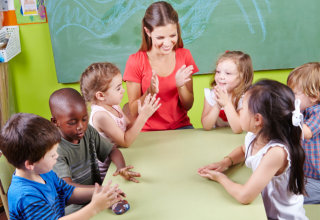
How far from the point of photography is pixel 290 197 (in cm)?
134

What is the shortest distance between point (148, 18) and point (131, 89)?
449 millimetres

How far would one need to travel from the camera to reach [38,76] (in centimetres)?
326

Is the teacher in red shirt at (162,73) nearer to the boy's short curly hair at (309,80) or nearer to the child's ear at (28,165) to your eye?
the boy's short curly hair at (309,80)

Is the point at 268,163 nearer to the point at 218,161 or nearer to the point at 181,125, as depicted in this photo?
the point at 218,161

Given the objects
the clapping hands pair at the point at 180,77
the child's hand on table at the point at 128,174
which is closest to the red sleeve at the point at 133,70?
the clapping hands pair at the point at 180,77

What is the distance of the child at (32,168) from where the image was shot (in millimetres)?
1083

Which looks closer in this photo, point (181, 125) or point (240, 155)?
point (240, 155)

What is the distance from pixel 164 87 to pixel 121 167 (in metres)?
0.79

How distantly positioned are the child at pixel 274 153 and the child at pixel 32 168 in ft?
1.56

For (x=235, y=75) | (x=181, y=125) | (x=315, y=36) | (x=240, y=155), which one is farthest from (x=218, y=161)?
(x=315, y=36)

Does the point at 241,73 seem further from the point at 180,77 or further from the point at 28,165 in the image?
the point at 28,165

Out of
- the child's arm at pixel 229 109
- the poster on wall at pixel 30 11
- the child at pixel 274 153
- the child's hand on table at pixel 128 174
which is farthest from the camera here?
the poster on wall at pixel 30 11

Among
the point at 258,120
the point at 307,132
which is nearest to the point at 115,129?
the point at 258,120

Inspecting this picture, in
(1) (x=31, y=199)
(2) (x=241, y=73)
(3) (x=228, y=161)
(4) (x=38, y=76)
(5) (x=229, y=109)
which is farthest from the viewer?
(4) (x=38, y=76)
